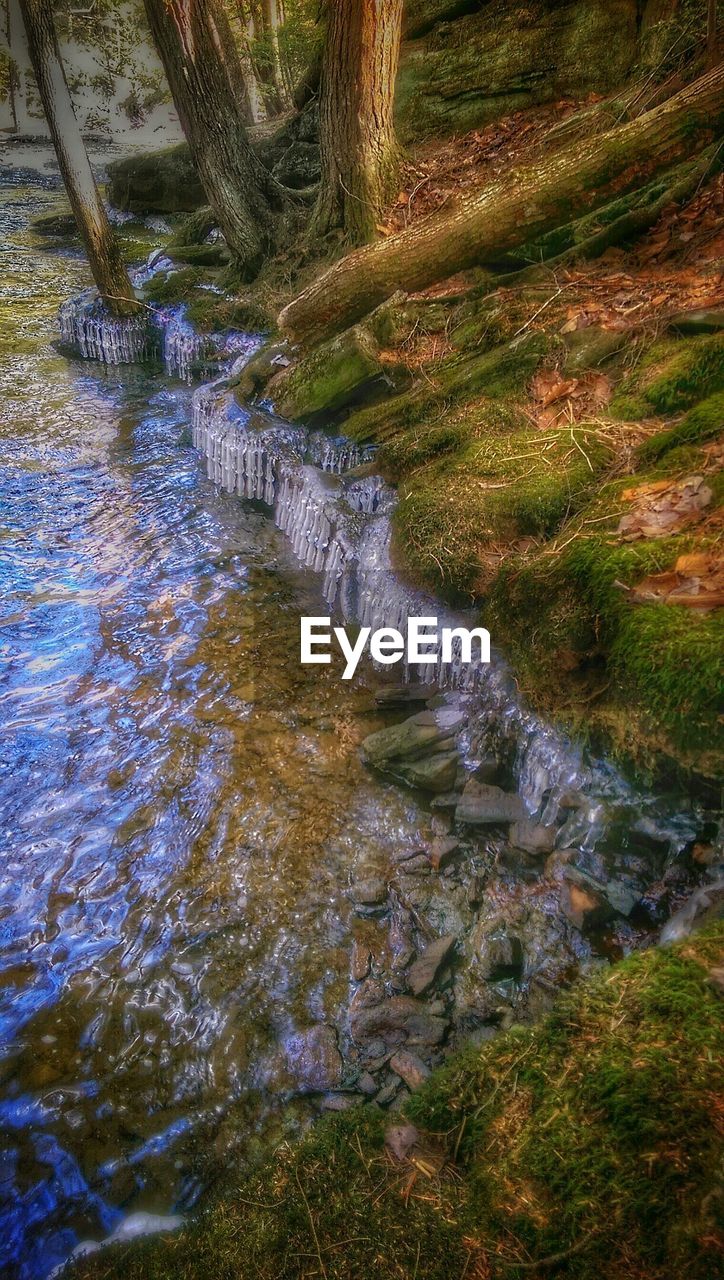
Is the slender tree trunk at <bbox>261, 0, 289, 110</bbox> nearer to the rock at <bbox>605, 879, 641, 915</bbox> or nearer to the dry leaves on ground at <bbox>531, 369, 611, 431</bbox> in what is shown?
the dry leaves on ground at <bbox>531, 369, 611, 431</bbox>

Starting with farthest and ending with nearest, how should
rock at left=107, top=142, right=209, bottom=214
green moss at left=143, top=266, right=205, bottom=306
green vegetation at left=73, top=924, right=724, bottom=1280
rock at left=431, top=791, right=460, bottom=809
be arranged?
rock at left=107, top=142, right=209, bottom=214 → green moss at left=143, top=266, right=205, bottom=306 → rock at left=431, top=791, right=460, bottom=809 → green vegetation at left=73, top=924, right=724, bottom=1280

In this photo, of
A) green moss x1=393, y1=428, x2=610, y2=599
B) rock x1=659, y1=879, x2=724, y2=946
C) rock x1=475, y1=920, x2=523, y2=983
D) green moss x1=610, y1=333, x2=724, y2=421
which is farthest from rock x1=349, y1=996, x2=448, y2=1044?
green moss x1=610, y1=333, x2=724, y2=421

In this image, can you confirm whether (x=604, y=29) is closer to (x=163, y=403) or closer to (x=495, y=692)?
(x=163, y=403)

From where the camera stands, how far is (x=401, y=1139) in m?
2.04

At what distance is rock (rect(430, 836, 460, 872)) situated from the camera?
11.4ft

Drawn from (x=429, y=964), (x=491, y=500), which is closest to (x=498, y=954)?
(x=429, y=964)

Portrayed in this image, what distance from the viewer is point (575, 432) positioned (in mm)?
4262

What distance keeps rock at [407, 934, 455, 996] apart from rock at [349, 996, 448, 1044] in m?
0.07

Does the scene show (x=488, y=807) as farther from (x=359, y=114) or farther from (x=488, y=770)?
(x=359, y=114)

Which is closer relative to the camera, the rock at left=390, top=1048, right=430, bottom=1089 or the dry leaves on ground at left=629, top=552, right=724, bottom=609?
the rock at left=390, top=1048, right=430, bottom=1089

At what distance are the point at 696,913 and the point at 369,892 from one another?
62.9 inches

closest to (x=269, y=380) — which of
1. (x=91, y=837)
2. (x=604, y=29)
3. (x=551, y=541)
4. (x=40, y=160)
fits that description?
(x=551, y=541)

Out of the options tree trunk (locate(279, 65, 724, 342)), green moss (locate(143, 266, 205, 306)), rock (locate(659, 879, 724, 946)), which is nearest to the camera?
rock (locate(659, 879, 724, 946))

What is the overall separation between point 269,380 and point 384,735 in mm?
5053
